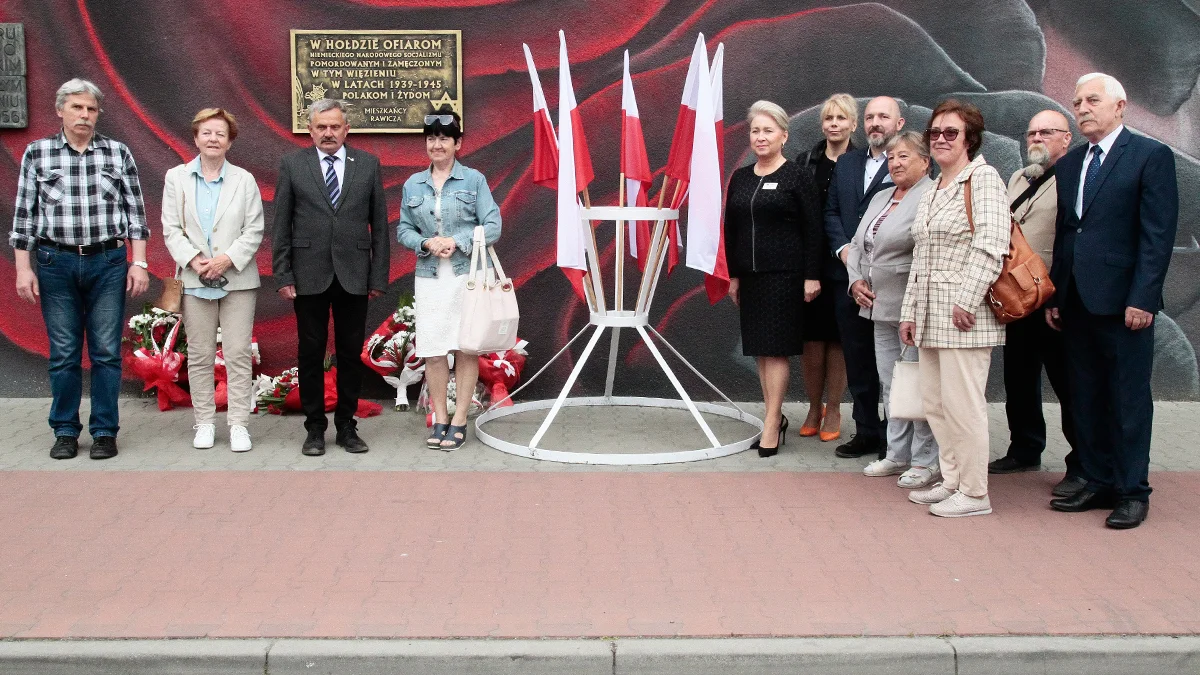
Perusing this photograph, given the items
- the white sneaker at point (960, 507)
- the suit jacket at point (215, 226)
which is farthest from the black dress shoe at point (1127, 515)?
the suit jacket at point (215, 226)

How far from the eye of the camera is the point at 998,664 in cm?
382

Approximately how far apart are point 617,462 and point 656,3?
3.46 meters

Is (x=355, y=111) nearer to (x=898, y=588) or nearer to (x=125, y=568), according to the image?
(x=125, y=568)

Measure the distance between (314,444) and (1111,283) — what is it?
4225 mm

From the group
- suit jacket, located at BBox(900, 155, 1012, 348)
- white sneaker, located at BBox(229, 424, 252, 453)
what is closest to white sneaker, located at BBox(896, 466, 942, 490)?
suit jacket, located at BBox(900, 155, 1012, 348)

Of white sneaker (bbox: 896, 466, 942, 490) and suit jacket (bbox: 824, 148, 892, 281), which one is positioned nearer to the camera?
white sneaker (bbox: 896, 466, 942, 490)

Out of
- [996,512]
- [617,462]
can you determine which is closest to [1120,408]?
[996,512]

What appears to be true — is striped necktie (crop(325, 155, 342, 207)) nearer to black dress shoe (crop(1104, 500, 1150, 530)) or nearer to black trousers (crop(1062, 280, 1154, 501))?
black trousers (crop(1062, 280, 1154, 501))

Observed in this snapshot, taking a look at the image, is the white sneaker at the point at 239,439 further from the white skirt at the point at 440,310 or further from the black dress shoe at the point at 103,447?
the white skirt at the point at 440,310

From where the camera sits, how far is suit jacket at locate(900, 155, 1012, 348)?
514 cm

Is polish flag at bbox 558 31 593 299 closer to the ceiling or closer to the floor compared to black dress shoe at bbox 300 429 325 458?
closer to the ceiling

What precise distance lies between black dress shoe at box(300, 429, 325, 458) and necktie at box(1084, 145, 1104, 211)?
4.18 metres

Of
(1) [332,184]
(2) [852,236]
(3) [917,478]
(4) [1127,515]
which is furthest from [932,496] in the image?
(1) [332,184]

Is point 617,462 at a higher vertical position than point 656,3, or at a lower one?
lower
